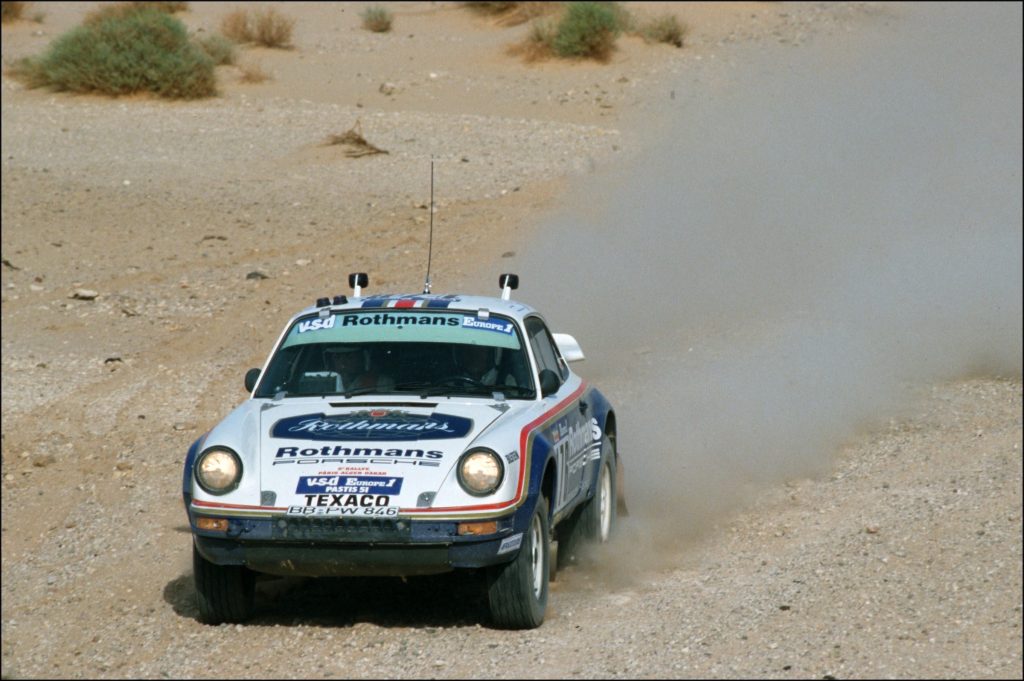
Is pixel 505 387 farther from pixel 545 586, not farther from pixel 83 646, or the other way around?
pixel 83 646

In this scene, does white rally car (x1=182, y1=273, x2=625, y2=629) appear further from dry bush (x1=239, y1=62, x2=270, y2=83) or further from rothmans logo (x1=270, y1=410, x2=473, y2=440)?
dry bush (x1=239, y1=62, x2=270, y2=83)

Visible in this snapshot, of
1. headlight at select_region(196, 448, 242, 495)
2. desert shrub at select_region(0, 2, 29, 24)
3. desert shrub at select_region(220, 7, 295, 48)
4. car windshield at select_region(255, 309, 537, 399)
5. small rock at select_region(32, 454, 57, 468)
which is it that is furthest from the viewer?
desert shrub at select_region(0, 2, 29, 24)

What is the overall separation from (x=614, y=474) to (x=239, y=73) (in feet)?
70.4

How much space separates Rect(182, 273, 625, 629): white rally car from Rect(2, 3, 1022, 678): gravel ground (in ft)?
1.20

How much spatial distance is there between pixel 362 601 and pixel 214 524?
1.16m

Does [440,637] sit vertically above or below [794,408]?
above

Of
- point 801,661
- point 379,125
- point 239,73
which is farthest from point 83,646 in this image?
point 239,73

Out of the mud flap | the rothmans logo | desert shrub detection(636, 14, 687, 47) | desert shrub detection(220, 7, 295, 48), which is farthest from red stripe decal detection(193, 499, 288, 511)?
desert shrub detection(220, 7, 295, 48)

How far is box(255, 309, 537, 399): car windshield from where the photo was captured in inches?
325

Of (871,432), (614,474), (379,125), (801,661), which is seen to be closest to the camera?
(801,661)

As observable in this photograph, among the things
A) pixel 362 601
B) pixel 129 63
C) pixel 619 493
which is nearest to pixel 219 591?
pixel 362 601

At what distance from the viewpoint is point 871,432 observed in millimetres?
12398

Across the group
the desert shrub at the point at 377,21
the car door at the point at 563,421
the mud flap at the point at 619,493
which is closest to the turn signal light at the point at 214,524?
the car door at the point at 563,421

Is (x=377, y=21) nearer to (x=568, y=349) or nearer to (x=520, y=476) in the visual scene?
(x=568, y=349)
